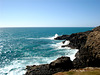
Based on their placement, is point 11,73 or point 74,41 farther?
point 74,41

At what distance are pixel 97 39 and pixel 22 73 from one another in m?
24.9

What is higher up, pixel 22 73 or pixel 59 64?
pixel 59 64

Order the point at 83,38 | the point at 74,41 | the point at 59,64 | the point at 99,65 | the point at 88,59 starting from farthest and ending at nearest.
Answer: the point at 74,41 < the point at 83,38 < the point at 59,64 < the point at 88,59 < the point at 99,65

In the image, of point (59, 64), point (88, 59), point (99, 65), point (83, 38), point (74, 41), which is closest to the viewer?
point (99, 65)

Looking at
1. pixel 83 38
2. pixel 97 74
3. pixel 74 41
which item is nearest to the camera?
pixel 97 74

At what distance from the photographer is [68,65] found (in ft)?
98.5

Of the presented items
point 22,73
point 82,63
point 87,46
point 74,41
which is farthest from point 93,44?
point 74,41

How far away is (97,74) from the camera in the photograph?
19.5 metres

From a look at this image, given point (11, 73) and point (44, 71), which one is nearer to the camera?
point (44, 71)

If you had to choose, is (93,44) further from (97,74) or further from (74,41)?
(74,41)

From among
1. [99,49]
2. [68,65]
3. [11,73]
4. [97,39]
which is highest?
[97,39]

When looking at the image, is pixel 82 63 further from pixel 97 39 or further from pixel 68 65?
pixel 97 39

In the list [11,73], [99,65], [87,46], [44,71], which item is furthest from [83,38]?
[11,73]

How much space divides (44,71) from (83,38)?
134 feet
